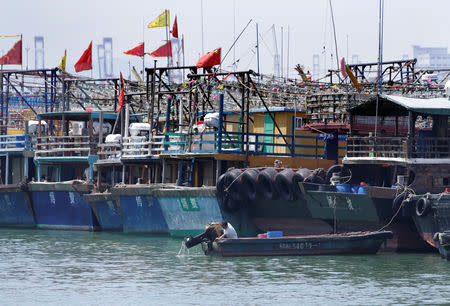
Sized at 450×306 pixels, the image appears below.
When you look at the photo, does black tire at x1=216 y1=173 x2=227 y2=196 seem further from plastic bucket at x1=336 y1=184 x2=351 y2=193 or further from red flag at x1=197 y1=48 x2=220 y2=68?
red flag at x1=197 y1=48 x2=220 y2=68

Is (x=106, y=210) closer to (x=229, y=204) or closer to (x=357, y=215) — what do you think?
(x=229, y=204)

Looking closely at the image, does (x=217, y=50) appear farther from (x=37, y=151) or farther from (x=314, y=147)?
(x=37, y=151)

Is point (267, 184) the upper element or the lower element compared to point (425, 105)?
lower

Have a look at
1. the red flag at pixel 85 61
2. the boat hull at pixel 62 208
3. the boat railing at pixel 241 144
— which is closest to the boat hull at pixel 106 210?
the boat hull at pixel 62 208

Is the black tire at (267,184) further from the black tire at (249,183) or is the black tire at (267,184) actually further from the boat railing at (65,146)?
the boat railing at (65,146)

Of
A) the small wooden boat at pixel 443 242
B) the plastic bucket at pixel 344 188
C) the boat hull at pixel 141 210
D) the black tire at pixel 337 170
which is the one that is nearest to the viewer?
the small wooden boat at pixel 443 242

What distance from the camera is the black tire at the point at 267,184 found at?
34188mm

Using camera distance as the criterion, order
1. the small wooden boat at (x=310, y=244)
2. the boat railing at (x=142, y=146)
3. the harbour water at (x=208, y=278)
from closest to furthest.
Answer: the harbour water at (x=208, y=278) < the small wooden boat at (x=310, y=244) < the boat railing at (x=142, y=146)

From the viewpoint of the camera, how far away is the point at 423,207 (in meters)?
30.1

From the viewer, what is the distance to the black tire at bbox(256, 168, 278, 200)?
112 ft

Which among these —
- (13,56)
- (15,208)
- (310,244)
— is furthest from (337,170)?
(13,56)

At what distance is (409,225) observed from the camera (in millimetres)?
32438

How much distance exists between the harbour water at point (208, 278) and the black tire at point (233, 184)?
2254 millimetres

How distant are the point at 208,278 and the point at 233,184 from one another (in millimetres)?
8002
